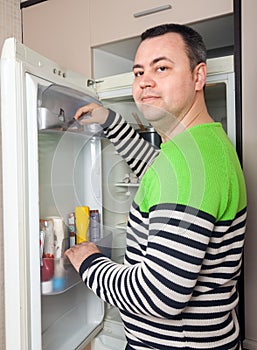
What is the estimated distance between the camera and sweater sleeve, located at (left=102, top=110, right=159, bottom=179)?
1271 millimetres

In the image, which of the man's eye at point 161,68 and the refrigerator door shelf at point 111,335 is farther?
the refrigerator door shelf at point 111,335

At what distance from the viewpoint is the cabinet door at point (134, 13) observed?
4.27ft

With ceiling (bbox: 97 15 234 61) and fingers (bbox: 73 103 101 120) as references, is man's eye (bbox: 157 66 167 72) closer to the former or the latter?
fingers (bbox: 73 103 101 120)

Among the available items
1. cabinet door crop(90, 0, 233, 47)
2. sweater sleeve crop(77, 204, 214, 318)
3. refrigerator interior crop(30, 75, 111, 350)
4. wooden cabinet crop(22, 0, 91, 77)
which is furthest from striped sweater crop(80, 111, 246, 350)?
wooden cabinet crop(22, 0, 91, 77)

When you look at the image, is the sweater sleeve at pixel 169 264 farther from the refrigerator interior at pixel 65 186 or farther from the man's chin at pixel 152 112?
the refrigerator interior at pixel 65 186

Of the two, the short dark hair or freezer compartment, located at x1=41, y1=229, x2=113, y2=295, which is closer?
the short dark hair

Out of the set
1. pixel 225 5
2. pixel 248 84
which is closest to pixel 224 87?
pixel 248 84

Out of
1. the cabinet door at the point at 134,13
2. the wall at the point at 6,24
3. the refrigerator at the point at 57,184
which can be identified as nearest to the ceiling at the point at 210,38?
the cabinet door at the point at 134,13

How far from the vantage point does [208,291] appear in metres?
0.90

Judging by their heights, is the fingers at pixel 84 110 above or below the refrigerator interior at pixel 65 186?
above

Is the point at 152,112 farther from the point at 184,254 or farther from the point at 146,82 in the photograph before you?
the point at 184,254

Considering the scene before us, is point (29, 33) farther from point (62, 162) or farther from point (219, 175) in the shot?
point (219, 175)

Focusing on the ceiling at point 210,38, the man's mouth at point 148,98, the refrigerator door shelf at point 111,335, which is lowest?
the refrigerator door shelf at point 111,335

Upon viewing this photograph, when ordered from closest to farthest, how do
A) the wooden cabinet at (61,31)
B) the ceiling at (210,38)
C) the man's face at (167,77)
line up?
the man's face at (167,77) < the ceiling at (210,38) < the wooden cabinet at (61,31)
